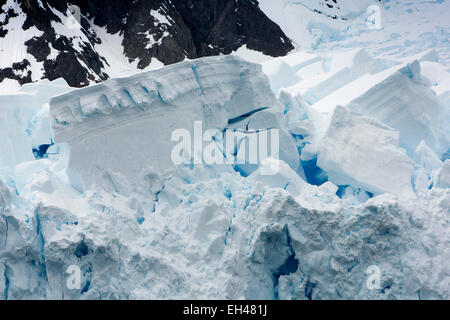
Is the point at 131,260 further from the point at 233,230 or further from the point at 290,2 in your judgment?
the point at 290,2

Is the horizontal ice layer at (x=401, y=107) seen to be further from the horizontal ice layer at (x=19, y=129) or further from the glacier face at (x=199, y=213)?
the horizontal ice layer at (x=19, y=129)

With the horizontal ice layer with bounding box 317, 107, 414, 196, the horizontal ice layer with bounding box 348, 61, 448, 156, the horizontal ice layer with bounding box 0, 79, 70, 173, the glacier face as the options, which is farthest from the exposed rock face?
the horizontal ice layer with bounding box 317, 107, 414, 196

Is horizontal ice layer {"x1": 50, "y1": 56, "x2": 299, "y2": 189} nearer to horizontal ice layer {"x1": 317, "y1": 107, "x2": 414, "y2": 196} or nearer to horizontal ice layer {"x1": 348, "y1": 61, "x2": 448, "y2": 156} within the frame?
horizontal ice layer {"x1": 317, "y1": 107, "x2": 414, "y2": 196}

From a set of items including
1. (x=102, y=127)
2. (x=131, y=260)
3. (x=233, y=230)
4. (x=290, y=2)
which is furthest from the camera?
(x=290, y=2)

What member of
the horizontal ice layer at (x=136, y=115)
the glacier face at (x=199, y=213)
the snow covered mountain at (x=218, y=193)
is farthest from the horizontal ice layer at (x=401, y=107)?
the horizontal ice layer at (x=136, y=115)

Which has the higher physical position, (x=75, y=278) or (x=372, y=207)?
(x=372, y=207)

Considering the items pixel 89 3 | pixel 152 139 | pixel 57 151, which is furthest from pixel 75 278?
pixel 89 3
